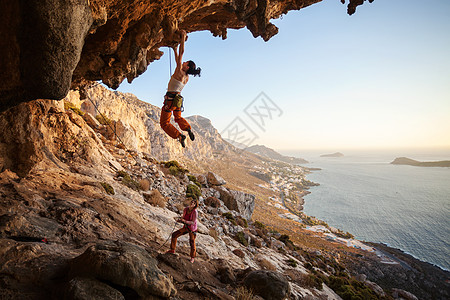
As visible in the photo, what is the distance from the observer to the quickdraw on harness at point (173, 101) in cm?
582

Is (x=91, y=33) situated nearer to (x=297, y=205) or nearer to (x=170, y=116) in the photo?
(x=170, y=116)

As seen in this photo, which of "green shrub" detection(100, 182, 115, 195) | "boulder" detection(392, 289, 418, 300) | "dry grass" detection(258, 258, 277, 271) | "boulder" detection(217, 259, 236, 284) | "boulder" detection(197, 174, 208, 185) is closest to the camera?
"boulder" detection(217, 259, 236, 284)

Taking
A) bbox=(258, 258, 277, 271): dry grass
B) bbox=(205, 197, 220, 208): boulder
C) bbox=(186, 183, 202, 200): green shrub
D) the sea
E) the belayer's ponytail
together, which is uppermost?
the belayer's ponytail

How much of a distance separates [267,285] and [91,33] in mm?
9972

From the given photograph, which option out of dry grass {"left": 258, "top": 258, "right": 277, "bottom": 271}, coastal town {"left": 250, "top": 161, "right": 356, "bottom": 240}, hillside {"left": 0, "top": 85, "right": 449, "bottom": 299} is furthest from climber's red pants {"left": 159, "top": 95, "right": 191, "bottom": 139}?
coastal town {"left": 250, "top": 161, "right": 356, "bottom": 240}

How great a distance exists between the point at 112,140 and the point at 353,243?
46.7 m

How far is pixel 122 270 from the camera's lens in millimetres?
3307

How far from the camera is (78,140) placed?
33.9ft

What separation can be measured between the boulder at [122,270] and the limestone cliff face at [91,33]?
3.03m

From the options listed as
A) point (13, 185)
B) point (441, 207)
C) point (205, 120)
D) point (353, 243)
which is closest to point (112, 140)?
point (13, 185)

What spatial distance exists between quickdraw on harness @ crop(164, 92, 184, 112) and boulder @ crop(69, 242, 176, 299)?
4007mm

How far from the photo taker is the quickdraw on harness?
5824 mm

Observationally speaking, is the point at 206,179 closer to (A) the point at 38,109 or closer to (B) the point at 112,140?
(B) the point at 112,140

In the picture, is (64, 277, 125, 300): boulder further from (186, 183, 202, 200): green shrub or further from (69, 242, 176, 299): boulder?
(186, 183, 202, 200): green shrub
